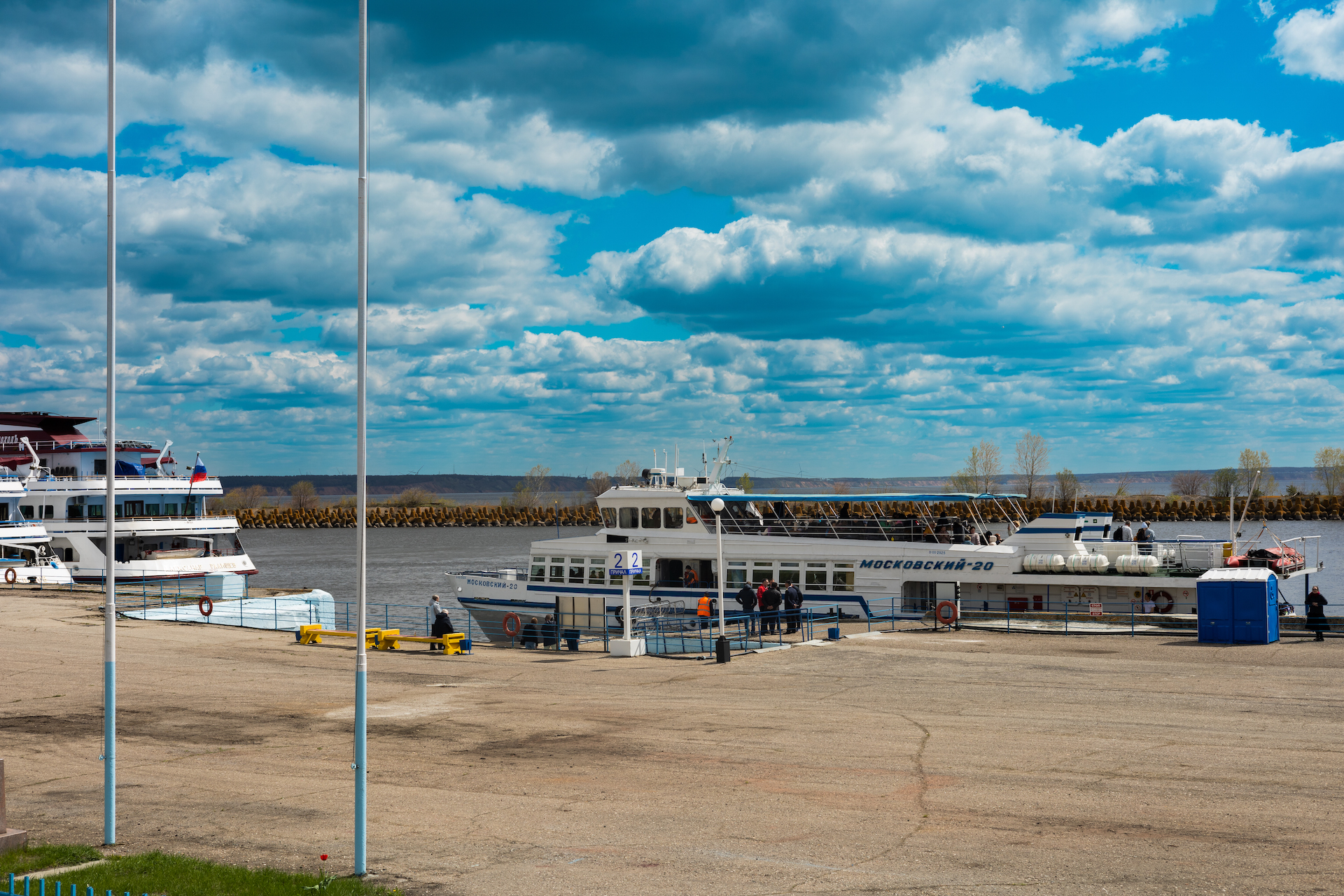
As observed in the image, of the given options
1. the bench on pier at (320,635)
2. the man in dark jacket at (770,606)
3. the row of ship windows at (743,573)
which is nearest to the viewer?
the bench on pier at (320,635)

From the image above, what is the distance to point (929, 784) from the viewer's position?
12.6 meters

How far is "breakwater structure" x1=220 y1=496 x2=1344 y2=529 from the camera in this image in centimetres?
13500

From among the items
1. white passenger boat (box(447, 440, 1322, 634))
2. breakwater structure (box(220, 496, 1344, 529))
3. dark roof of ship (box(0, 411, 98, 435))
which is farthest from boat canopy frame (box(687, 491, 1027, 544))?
breakwater structure (box(220, 496, 1344, 529))

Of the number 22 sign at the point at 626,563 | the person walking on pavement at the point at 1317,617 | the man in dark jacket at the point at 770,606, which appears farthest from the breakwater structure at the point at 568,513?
the number 22 sign at the point at 626,563

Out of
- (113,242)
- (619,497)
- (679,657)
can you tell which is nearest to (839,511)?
(619,497)

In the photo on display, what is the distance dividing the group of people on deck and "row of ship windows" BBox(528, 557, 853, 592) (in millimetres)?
2355

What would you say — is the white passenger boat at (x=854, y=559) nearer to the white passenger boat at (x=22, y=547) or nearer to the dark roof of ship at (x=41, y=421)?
the white passenger boat at (x=22, y=547)

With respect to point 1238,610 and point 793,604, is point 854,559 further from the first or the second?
point 1238,610

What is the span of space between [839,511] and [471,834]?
82.5ft

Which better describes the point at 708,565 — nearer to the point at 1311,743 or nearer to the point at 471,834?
the point at 1311,743

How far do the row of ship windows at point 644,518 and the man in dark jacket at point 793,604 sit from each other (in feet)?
19.3

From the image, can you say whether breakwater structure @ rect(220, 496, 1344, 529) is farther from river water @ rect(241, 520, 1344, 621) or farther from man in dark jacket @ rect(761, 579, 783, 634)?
man in dark jacket @ rect(761, 579, 783, 634)

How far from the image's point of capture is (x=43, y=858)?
9.64 metres

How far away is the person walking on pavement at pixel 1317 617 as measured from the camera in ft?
82.5
